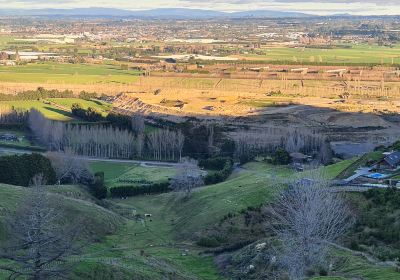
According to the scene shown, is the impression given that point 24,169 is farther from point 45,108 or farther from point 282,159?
point 45,108

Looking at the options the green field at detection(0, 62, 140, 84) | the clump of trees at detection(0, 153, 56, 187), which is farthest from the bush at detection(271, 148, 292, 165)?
the green field at detection(0, 62, 140, 84)

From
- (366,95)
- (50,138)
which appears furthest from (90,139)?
(366,95)

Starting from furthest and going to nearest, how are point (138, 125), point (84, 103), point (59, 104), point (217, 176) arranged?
point (84, 103), point (59, 104), point (138, 125), point (217, 176)

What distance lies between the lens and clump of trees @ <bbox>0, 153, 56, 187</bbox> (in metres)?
52.9

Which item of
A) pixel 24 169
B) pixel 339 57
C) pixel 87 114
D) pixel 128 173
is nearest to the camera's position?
pixel 24 169

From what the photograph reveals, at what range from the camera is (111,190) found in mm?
57000

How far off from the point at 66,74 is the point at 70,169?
89114 mm

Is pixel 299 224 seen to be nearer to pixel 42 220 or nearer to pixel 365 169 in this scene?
pixel 42 220

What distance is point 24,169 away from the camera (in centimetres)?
5394

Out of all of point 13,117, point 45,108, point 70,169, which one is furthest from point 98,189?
point 45,108

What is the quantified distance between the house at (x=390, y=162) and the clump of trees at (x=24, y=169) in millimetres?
26811

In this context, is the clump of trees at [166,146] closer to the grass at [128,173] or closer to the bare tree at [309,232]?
the grass at [128,173]

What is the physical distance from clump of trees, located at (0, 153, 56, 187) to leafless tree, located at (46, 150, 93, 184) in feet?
6.37

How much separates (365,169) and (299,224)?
1936cm
